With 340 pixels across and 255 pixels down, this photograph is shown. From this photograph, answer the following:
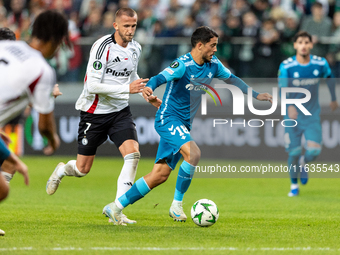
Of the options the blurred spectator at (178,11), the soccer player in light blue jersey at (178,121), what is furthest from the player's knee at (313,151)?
the blurred spectator at (178,11)

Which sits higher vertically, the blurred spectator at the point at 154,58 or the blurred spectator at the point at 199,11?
the blurred spectator at the point at 199,11

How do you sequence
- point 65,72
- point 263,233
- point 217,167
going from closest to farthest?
point 263,233 → point 217,167 → point 65,72

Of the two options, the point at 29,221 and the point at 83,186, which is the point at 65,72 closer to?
the point at 83,186

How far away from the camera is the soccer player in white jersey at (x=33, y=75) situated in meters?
4.47

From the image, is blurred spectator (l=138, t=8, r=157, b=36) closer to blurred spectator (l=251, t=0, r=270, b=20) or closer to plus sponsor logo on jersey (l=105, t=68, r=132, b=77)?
blurred spectator (l=251, t=0, r=270, b=20)

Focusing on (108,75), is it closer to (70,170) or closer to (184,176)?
(70,170)

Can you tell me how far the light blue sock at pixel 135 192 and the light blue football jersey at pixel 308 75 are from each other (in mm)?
4563

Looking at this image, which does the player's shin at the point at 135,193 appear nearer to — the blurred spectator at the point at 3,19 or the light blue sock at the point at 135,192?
the light blue sock at the point at 135,192

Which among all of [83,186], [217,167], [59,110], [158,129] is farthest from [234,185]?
[59,110]

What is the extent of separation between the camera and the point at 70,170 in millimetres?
7941

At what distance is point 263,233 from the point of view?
20.8ft

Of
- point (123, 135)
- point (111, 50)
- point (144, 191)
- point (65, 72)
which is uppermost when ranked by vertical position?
point (65, 72)

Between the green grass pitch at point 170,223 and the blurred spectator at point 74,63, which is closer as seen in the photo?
the green grass pitch at point 170,223

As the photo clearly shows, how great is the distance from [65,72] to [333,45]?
293 inches
